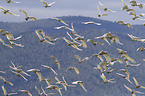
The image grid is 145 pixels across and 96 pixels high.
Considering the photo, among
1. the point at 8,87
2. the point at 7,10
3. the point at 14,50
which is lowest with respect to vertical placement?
the point at 8,87

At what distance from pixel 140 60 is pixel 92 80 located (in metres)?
49.5

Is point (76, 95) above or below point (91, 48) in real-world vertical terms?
below

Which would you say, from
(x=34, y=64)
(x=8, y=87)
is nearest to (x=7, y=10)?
(x=8, y=87)

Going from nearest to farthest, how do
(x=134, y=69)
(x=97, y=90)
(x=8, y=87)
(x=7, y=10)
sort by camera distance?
1. (x=7, y=10)
2. (x=97, y=90)
3. (x=8, y=87)
4. (x=134, y=69)

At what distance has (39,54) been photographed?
198 m

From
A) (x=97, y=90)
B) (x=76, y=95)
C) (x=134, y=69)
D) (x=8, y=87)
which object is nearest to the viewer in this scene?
(x=76, y=95)

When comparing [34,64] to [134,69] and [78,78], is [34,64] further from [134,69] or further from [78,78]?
[134,69]

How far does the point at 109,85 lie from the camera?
164 metres

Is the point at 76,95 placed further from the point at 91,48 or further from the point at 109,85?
the point at 91,48

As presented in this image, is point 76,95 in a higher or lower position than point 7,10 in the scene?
lower

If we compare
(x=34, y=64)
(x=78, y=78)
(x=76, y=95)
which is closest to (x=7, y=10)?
(x=76, y=95)

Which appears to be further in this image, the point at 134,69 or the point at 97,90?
the point at 134,69

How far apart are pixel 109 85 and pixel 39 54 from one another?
56.1 m

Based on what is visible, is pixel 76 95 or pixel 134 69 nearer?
pixel 76 95
